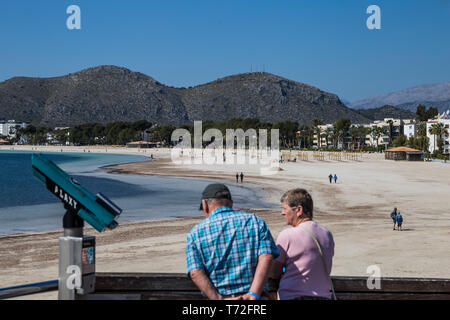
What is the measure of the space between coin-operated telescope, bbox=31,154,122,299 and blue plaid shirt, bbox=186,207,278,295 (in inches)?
Result: 24.8

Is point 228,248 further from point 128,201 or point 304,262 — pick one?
point 128,201

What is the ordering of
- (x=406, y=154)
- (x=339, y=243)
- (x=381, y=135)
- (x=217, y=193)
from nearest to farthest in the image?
(x=217, y=193), (x=339, y=243), (x=406, y=154), (x=381, y=135)

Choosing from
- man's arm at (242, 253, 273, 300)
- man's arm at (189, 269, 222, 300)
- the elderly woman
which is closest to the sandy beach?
man's arm at (189, 269, 222, 300)

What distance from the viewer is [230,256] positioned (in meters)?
3.48

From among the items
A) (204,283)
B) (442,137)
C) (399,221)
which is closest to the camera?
(204,283)

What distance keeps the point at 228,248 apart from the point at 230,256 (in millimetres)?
62

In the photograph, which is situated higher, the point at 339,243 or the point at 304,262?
the point at 304,262

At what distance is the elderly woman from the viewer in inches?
143

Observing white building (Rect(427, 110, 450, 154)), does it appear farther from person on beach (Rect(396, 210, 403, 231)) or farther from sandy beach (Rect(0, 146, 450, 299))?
person on beach (Rect(396, 210, 403, 231))

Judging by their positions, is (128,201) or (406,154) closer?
(128,201)

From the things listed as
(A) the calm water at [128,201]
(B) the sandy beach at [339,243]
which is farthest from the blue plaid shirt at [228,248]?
(A) the calm water at [128,201]

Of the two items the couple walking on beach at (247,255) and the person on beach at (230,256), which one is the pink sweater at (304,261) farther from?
the person on beach at (230,256)

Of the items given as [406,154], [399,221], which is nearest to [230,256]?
[399,221]
